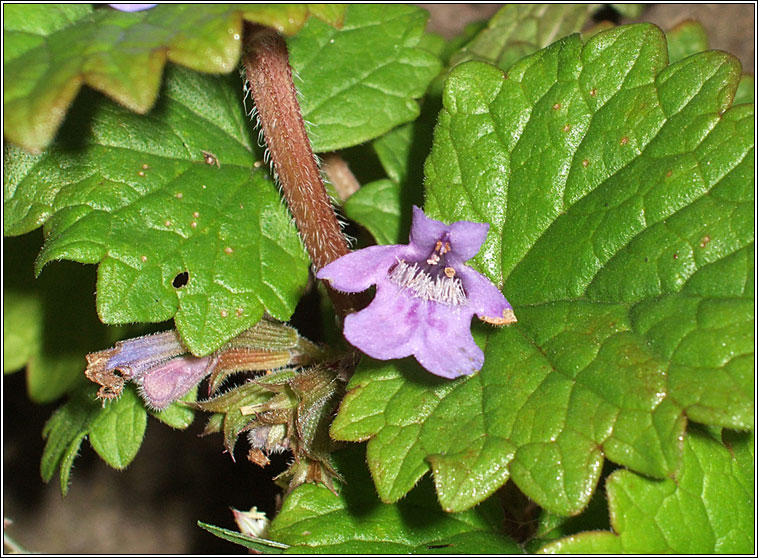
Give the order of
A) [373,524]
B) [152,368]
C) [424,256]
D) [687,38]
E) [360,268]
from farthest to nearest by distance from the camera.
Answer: [687,38] < [152,368] < [373,524] < [424,256] < [360,268]

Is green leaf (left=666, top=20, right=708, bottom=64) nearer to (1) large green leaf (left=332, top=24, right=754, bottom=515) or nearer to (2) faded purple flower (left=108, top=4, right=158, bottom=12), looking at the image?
(1) large green leaf (left=332, top=24, right=754, bottom=515)

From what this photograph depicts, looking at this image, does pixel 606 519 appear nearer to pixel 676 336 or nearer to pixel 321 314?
pixel 676 336

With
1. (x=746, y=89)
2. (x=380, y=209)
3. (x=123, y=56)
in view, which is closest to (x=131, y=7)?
(x=123, y=56)

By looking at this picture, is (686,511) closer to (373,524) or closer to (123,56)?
(373,524)

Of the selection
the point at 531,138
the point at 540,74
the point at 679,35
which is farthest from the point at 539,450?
the point at 679,35

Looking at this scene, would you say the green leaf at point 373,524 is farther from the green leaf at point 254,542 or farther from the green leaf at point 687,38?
the green leaf at point 687,38
